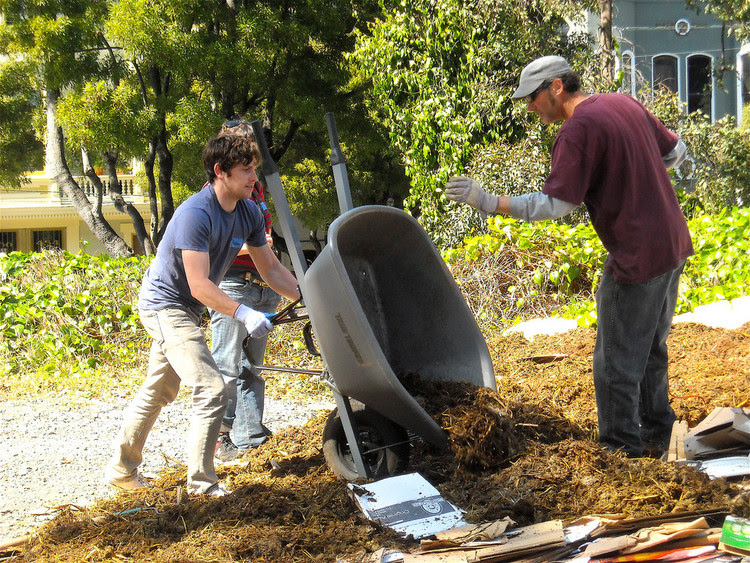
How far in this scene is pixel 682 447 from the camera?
393 cm

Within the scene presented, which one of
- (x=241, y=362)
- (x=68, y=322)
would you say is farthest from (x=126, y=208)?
(x=241, y=362)

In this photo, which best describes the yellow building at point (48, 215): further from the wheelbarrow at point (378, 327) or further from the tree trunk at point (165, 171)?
the wheelbarrow at point (378, 327)

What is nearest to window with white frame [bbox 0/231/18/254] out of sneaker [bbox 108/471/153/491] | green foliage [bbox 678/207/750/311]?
green foliage [bbox 678/207/750/311]

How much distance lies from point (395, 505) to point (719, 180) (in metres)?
12.3

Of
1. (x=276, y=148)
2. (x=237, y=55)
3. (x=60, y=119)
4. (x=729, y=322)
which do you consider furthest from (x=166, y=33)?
(x=729, y=322)

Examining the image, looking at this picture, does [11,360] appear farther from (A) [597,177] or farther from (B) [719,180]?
(B) [719,180]

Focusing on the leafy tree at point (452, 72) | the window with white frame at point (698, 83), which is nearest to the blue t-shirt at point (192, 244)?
the leafy tree at point (452, 72)

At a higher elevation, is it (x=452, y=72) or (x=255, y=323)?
(x=452, y=72)

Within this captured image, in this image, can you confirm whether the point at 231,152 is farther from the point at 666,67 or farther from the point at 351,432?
the point at 666,67

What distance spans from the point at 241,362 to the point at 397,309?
121cm

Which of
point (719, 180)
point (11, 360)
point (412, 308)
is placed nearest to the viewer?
point (412, 308)

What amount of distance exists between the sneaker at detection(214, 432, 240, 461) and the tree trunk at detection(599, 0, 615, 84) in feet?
26.4

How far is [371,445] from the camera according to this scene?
13.0 ft

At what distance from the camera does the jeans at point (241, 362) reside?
480 cm
